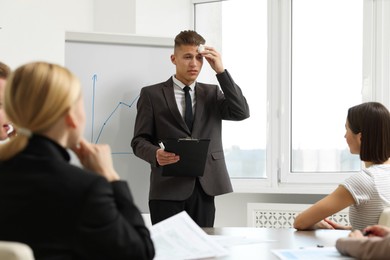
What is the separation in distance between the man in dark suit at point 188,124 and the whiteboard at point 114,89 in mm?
352

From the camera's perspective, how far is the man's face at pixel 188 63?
302 cm

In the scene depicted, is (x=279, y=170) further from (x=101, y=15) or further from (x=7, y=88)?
(x=7, y=88)

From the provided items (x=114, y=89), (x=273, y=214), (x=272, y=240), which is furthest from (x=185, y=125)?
(x=273, y=214)

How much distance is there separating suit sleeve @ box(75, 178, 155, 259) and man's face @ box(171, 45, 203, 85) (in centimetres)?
191

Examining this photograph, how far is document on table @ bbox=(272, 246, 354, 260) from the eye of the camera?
1.38 metres

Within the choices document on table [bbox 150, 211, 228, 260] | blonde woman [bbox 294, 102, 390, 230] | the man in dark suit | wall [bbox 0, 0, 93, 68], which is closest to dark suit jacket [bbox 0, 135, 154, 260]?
document on table [bbox 150, 211, 228, 260]

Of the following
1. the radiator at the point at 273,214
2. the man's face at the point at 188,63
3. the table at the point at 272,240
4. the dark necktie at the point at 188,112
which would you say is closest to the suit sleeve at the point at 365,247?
the table at the point at 272,240

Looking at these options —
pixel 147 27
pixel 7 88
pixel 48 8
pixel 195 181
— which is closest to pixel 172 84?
pixel 195 181

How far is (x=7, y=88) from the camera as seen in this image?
1.11m

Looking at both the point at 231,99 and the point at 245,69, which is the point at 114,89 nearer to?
the point at 231,99

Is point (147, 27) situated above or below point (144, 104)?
above

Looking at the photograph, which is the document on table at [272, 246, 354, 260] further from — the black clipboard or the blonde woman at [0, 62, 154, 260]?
the black clipboard

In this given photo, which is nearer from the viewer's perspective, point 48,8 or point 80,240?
point 80,240

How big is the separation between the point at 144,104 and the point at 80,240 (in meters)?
2.00
